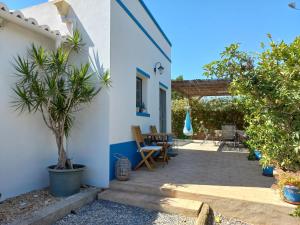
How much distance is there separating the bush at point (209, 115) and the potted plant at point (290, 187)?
1216 centimetres

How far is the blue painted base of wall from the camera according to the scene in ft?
18.1

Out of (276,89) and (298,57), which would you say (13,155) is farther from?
(298,57)

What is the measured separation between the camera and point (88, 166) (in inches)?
217

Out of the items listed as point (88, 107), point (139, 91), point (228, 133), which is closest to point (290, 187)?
point (88, 107)

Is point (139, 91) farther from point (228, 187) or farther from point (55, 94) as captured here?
point (228, 187)

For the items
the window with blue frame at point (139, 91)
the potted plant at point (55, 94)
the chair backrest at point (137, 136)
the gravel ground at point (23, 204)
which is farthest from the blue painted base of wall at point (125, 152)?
the window with blue frame at point (139, 91)

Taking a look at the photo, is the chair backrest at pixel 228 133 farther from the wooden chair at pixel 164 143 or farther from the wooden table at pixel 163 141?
the wooden table at pixel 163 141

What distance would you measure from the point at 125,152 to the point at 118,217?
2.27 m

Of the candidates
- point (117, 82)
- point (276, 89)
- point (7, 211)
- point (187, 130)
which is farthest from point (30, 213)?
point (187, 130)

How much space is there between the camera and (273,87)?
12.6 feet

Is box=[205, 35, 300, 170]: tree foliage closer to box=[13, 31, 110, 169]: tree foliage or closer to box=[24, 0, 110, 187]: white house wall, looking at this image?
box=[24, 0, 110, 187]: white house wall

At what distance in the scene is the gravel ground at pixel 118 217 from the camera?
3.98m

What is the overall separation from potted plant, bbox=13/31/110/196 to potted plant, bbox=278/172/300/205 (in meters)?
3.95

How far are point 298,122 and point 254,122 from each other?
1325 mm
